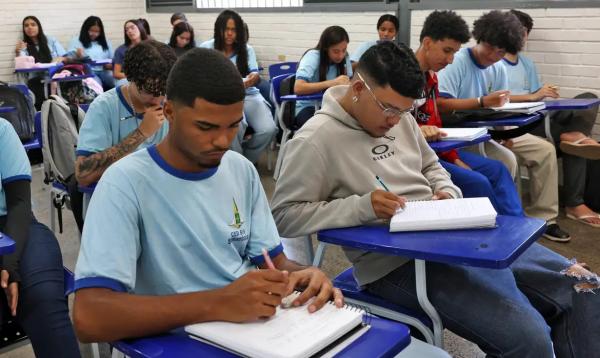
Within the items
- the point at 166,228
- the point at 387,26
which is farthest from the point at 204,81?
the point at 387,26

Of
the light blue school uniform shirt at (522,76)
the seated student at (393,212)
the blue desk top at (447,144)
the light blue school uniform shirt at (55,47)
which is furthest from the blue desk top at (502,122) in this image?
the light blue school uniform shirt at (55,47)

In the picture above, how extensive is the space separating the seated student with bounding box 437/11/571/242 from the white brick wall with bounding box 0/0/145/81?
229 inches

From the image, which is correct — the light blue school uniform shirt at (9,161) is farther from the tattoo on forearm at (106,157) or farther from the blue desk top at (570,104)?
the blue desk top at (570,104)

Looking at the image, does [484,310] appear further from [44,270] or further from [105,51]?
[105,51]

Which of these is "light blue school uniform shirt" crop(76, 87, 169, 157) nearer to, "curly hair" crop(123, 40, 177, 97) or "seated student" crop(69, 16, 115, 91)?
"curly hair" crop(123, 40, 177, 97)

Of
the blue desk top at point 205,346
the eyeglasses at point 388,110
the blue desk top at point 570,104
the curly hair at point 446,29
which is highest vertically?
the curly hair at point 446,29

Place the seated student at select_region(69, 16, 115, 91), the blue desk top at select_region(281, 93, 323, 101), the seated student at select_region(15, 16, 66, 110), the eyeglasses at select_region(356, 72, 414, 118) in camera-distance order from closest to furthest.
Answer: the eyeglasses at select_region(356, 72, 414, 118), the blue desk top at select_region(281, 93, 323, 101), the seated student at select_region(15, 16, 66, 110), the seated student at select_region(69, 16, 115, 91)

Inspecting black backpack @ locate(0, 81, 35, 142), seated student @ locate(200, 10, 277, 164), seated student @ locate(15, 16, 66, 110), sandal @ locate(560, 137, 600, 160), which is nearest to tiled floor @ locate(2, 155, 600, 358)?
sandal @ locate(560, 137, 600, 160)

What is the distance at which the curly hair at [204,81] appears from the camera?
46.4 inches

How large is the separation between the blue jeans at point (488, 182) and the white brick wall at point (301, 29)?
180 centimetres

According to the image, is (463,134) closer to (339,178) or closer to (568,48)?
(339,178)

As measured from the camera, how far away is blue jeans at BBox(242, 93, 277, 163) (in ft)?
14.8

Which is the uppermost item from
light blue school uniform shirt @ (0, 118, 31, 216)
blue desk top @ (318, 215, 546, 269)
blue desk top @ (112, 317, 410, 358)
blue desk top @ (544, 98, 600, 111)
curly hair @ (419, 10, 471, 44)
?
curly hair @ (419, 10, 471, 44)

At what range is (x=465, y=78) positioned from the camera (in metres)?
3.49
